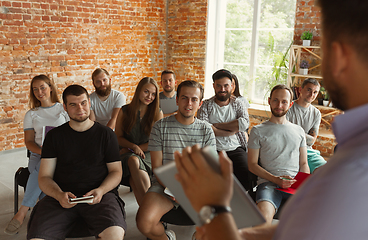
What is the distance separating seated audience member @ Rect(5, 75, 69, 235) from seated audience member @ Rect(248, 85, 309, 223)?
1.97 meters

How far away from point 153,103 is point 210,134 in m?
0.90

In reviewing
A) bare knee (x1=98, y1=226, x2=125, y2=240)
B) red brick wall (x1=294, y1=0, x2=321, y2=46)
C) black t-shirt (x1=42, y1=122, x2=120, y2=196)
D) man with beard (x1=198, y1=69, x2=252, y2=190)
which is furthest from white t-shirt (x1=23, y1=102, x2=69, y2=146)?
red brick wall (x1=294, y1=0, x2=321, y2=46)

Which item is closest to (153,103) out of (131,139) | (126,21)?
(131,139)

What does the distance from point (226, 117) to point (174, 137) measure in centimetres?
114

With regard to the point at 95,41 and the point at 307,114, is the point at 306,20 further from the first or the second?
the point at 95,41

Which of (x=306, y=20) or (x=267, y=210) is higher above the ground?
(x=306, y=20)

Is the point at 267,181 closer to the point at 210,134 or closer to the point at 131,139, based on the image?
the point at 210,134

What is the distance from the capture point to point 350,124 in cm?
55

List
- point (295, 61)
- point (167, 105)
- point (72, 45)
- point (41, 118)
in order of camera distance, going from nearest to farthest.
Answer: point (41, 118)
point (167, 105)
point (295, 61)
point (72, 45)

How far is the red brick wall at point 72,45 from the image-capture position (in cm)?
484

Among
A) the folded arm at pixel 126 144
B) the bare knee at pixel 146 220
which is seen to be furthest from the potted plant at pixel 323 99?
the bare knee at pixel 146 220

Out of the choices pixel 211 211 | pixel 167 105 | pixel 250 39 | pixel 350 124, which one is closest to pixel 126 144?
pixel 167 105

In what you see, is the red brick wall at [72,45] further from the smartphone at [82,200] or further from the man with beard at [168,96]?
the smartphone at [82,200]

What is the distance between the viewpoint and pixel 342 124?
1.85 ft
